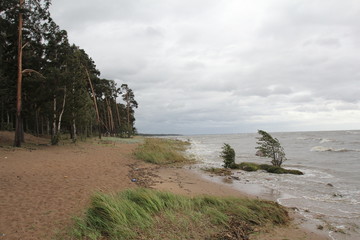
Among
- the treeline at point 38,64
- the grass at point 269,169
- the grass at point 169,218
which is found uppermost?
the treeline at point 38,64

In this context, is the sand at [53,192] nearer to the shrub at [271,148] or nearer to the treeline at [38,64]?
the shrub at [271,148]

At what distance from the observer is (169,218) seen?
5070 mm

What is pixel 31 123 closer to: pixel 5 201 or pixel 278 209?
pixel 5 201

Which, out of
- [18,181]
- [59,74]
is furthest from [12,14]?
[18,181]

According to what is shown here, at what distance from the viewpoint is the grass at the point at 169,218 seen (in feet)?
14.7

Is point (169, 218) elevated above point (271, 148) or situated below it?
below

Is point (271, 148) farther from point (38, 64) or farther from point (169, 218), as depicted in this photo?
point (38, 64)

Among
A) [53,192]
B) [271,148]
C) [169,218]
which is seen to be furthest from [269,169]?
[53,192]

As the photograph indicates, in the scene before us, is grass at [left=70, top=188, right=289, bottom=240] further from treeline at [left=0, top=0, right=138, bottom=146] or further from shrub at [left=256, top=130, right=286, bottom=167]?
treeline at [left=0, top=0, right=138, bottom=146]

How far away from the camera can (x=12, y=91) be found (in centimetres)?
2534

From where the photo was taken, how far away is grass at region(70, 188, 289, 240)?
14.7 feet

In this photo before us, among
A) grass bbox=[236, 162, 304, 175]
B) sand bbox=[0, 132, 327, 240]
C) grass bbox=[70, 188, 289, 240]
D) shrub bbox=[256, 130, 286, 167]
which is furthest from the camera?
shrub bbox=[256, 130, 286, 167]

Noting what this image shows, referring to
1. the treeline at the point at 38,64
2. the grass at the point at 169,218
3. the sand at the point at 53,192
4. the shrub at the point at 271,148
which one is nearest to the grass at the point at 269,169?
the shrub at the point at 271,148

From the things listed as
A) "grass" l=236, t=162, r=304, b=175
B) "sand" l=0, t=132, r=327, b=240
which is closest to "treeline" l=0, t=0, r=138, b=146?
"sand" l=0, t=132, r=327, b=240
